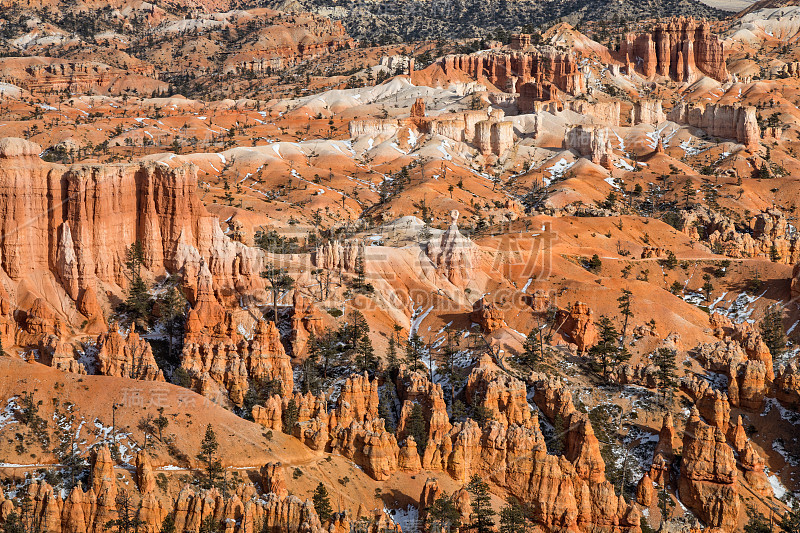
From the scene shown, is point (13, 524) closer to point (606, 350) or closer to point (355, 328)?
point (355, 328)

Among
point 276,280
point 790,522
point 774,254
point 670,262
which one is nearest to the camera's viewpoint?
point 790,522

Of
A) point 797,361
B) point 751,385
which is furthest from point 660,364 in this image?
point 797,361

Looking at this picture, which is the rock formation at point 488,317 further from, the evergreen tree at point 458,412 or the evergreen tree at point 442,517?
the evergreen tree at point 442,517

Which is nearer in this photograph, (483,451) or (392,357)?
(483,451)

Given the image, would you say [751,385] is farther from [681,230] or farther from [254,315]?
[681,230]

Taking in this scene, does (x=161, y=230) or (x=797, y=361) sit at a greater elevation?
(x=161, y=230)

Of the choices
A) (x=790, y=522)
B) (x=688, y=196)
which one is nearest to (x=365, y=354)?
(x=790, y=522)

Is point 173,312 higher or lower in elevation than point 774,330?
higher

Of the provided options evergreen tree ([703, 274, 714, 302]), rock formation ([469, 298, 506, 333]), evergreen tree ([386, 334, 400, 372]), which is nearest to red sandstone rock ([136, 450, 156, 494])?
evergreen tree ([386, 334, 400, 372])
